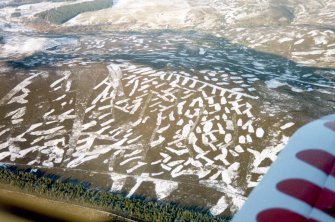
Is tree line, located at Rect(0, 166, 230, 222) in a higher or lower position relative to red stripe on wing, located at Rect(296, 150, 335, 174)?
lower

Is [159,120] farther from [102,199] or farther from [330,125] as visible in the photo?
[330,125]

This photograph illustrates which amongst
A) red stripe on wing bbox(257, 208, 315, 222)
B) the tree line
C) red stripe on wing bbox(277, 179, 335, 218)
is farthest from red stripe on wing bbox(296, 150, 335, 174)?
the tree line

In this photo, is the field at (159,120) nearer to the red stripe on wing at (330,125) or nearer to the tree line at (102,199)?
the tree line at (102,199)

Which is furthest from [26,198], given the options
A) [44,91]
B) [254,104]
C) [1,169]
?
[254,104]

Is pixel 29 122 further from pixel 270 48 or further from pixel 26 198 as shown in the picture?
pixel 270 48

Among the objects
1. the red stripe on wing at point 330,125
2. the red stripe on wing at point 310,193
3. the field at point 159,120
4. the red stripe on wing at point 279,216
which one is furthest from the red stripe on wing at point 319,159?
the field at point 159,120

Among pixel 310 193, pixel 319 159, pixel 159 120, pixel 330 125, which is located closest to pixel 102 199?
pixel 159 120

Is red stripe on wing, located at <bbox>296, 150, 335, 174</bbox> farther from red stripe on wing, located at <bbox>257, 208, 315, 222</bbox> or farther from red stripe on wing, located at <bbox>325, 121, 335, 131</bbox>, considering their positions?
red stripe on wing, located at <bbox>257, 208, 315, 222</bbox>

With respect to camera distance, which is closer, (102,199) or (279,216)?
(279,216)
